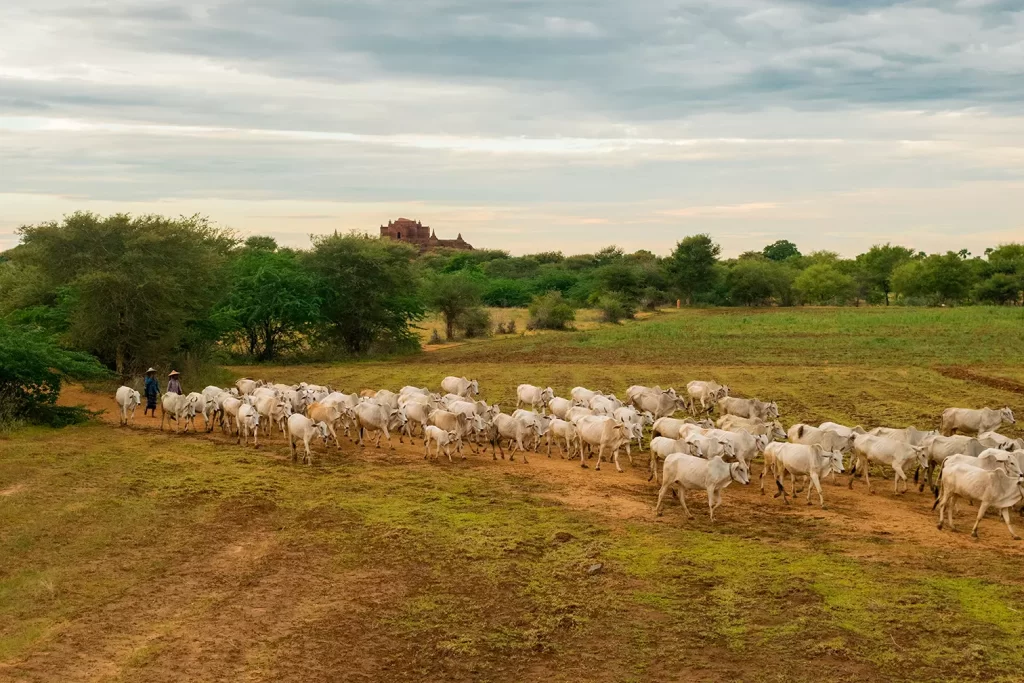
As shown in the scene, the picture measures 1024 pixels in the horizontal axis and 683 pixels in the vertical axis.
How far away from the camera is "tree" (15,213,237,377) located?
27828 mm

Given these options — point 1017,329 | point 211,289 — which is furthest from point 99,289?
point 1017,329

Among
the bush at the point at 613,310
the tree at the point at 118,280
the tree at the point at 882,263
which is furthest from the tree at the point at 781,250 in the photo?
the tree at the point at 118,280

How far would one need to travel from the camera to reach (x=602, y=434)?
16766 millimetres

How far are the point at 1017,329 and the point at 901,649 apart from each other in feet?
135

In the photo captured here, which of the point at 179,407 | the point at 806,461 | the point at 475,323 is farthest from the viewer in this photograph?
the point at 475,323

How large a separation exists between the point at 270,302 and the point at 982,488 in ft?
104

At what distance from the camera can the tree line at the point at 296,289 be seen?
2827cm

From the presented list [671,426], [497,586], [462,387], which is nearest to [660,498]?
[497,586]

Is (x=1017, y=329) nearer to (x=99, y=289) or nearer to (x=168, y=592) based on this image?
(x=99, y=289)

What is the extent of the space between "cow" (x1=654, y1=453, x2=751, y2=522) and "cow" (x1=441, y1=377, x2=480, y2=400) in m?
10.1

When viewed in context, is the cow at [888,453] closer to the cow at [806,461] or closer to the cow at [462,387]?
the cow at [806,461]

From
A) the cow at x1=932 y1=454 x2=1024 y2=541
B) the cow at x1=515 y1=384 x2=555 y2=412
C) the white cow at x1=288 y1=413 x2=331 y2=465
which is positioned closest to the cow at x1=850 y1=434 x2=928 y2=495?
the cow at x1=932 y1=454 x2=1024 y2=541

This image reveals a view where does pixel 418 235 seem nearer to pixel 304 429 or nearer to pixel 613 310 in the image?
pixel 613 310

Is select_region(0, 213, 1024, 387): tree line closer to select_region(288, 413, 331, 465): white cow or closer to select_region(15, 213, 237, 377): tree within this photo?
select_region(15, 213, 237, 377): tree
